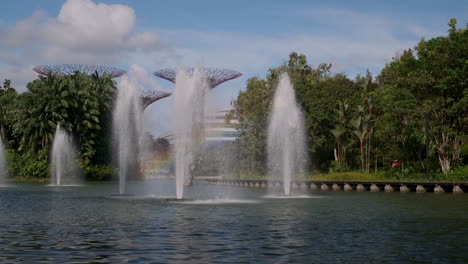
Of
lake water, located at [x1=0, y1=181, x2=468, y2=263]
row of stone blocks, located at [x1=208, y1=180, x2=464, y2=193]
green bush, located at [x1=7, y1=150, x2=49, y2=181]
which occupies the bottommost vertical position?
lake water, located at [x1=0, y1=181, x2=468, y2=263]

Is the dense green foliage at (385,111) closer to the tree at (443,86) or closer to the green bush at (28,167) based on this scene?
the tree at (443,86)

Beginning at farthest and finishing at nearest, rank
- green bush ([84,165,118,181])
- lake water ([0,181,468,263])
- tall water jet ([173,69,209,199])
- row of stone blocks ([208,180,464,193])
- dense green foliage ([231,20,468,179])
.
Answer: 1. green bush ([84,165,118,181])
2. dense green foliage ([231,20,468,179])
3. row of stone blocks ([208,180,464,193])
4. tall water jet ([173,69,209,199])
5. lake water ([0,181,468,263])

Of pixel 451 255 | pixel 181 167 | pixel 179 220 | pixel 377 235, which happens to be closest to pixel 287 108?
pixel 181 167

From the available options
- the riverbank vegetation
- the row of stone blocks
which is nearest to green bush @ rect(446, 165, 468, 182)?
the riverbank vegetation

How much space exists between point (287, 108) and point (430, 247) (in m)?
34.1

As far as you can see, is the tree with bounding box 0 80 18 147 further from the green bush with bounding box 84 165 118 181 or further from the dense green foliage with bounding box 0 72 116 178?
the green bush with bounding box 84 165 118 181

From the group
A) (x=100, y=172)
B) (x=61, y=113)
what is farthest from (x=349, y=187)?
Result: (x=100, y=172)

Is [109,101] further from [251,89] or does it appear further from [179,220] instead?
[179,220]

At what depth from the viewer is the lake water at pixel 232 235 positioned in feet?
50.0

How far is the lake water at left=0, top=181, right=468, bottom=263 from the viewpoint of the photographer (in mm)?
15242

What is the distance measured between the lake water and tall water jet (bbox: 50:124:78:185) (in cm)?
5253

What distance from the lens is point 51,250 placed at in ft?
52.9

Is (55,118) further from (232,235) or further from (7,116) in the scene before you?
(232,235)

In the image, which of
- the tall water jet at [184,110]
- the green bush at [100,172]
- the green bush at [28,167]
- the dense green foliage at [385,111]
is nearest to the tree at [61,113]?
the green bush at [28,167]
